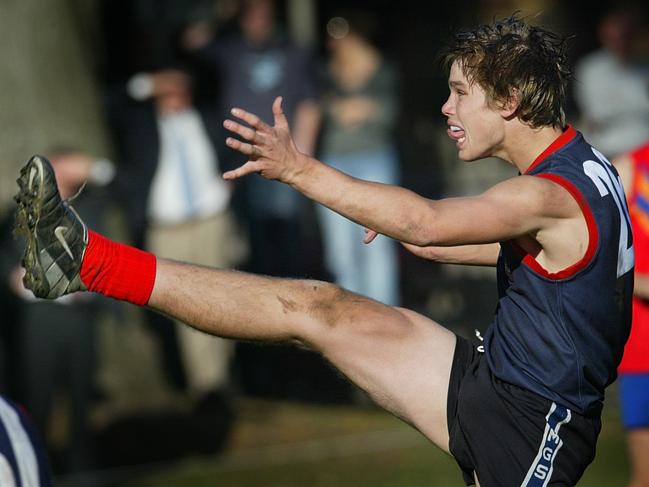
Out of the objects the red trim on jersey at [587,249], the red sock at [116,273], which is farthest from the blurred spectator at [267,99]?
the red trim on jersey at [587,249]

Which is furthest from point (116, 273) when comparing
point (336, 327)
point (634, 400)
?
point (634, 400)

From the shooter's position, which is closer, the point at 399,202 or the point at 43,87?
the point at 399,202

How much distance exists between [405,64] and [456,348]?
743cm

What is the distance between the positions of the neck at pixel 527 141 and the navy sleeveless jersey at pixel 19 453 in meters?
1.91

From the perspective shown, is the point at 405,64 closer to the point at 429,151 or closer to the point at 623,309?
the point at 429,151

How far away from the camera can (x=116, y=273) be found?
4.80 meters

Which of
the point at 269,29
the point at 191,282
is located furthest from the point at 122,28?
the point at 191,282

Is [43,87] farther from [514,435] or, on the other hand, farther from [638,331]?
[514,435]

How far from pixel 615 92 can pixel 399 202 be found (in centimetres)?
729

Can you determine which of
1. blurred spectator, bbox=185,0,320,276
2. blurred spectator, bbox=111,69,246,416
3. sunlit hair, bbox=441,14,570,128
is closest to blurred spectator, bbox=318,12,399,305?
blurred spectator, bbox=185,0,320,276

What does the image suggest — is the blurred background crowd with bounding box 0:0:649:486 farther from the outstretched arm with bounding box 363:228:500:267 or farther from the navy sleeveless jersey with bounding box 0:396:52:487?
the navy sleeveless jersey with bounding box 0:396:52:487

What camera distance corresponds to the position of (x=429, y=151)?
38.3ft

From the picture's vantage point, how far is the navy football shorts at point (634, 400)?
6203 mm

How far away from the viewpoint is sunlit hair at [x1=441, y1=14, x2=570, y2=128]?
4.68 m
